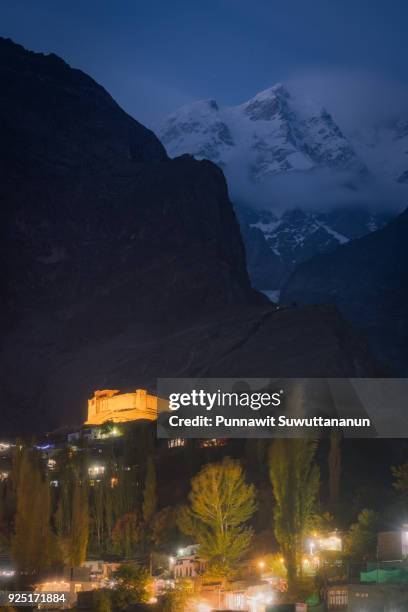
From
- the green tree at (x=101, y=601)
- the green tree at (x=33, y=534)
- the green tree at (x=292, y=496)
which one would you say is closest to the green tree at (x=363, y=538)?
the green tree at (x=292, y=496)

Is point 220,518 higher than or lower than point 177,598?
higher

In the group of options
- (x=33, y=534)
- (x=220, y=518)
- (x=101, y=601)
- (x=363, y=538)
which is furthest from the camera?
(x=220, y=518)

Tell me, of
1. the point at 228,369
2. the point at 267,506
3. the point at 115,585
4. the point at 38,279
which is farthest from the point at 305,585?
the point at 38,279

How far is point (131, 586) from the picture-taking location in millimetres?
50312

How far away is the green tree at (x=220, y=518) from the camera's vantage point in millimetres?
56219

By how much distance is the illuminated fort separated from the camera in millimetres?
108062

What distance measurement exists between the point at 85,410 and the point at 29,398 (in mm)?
22358

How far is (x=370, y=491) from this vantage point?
2832 inches

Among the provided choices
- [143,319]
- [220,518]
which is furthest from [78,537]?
[143,319]

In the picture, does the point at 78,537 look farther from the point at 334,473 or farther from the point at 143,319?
the point at 143,319

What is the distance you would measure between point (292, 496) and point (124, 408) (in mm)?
57570

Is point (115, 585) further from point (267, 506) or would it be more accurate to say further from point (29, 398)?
point (29, 398)

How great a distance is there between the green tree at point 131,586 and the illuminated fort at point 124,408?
54.9 m

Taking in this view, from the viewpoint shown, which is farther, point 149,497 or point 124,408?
point 124,408
